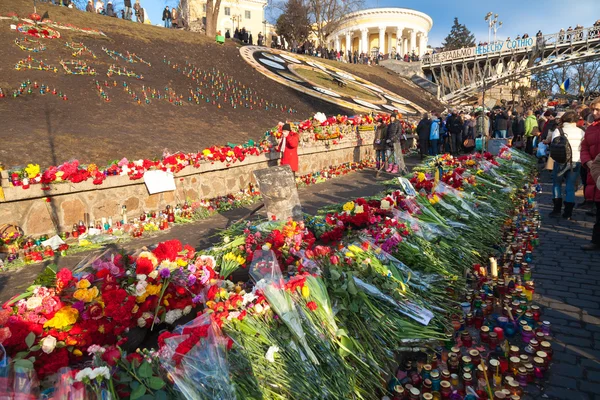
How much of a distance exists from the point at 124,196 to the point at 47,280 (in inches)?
165

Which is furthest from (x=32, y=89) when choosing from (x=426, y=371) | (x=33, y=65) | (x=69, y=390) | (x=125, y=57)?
(x=426, y=371)

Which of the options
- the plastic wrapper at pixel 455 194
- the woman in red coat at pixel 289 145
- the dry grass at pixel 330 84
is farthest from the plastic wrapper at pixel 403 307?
the dry grass at pixel 330 84

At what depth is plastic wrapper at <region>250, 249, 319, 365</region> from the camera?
2.47m

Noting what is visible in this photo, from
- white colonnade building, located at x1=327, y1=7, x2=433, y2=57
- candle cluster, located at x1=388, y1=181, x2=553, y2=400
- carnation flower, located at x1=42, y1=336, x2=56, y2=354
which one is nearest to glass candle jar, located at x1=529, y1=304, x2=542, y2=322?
candle cluster, located at x1=388, y1=181, x2=553, y2=400

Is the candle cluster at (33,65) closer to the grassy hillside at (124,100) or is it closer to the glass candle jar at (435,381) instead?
the grassy hillside at (124,100)

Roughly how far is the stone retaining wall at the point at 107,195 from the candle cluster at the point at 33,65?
8298mm

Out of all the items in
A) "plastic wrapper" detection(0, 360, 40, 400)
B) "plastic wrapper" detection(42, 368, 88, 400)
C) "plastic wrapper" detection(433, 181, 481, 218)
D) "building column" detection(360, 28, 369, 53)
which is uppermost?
"building column" detection(360, 28, 369, 53)

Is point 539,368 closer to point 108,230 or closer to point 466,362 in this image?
point 466,362

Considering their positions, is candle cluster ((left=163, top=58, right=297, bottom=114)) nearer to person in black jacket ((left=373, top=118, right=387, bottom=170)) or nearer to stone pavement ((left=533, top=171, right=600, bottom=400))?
person in black jacket ((left=373, top=118, right=387, bottom=170))

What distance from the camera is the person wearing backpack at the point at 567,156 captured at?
20.8ft

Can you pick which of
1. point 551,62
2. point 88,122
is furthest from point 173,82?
point 551,62

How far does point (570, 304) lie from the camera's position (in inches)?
152

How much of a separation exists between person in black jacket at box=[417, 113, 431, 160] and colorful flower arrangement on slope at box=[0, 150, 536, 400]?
369 inches

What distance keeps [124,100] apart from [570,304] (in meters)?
12.3
